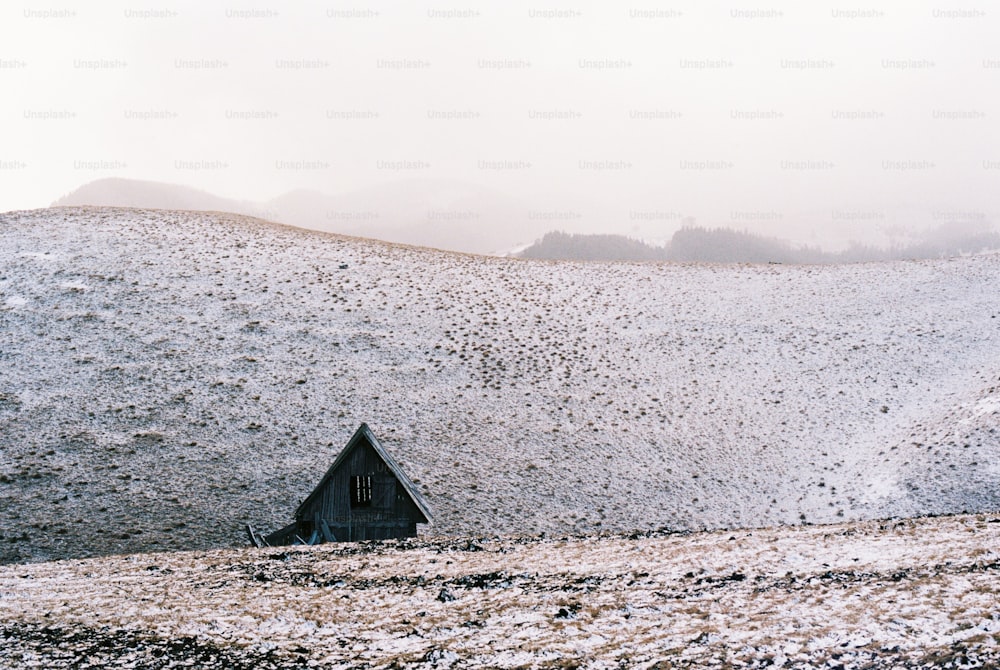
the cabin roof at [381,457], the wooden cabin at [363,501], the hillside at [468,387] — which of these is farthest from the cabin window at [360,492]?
the hillside at [468,387]

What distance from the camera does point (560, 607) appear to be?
13977 mm

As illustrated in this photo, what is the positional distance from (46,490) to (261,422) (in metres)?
8.62

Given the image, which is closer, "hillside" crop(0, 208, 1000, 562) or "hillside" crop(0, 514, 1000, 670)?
"hillside" crop(0, 514, 1000, 670)

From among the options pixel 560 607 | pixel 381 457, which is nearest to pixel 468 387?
pixel 381 457

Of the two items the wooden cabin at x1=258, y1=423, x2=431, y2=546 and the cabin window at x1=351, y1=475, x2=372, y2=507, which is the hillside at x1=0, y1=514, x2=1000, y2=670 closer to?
the wooden cabin at x1=258, y1=423, x2=431, y2=546

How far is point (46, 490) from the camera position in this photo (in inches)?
1204

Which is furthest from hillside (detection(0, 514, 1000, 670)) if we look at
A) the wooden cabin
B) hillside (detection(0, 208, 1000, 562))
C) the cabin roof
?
hillside (detection(0, 208, 1000, 562))

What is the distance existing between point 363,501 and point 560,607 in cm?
1300

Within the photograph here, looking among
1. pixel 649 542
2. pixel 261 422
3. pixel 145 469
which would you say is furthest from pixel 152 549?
pixel 649 542

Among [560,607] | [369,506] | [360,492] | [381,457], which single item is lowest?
[369,506]

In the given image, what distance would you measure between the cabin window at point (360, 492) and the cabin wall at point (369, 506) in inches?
5.1

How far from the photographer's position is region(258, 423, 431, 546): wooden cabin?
83.1ft

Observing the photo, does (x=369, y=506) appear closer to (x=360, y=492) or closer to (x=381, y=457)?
(x=360, y=492)

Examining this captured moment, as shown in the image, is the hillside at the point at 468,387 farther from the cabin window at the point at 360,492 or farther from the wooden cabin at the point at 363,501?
the cabin window at the point at 360,492
